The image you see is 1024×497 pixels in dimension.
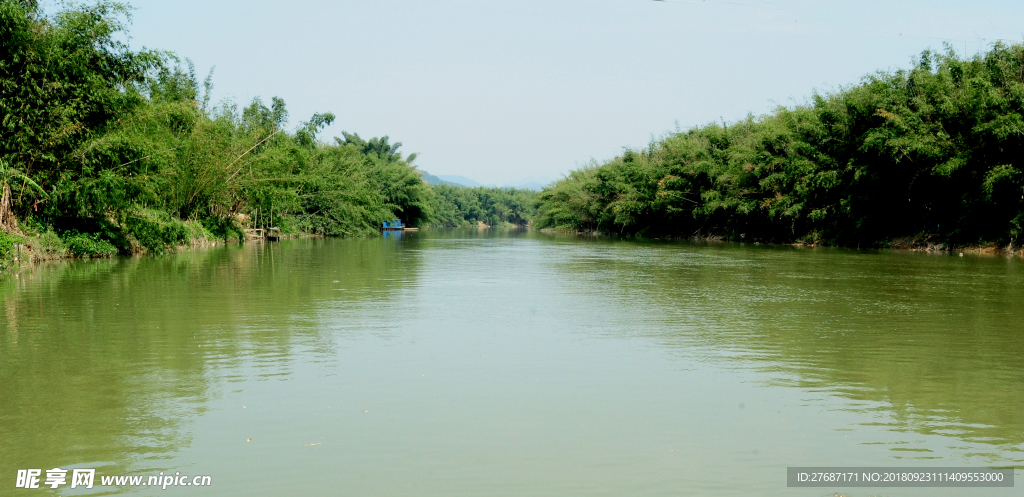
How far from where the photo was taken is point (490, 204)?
5861 inches

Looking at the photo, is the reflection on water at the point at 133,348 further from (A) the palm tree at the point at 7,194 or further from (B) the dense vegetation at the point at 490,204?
(B) the dense vegetation at the point at 490,204

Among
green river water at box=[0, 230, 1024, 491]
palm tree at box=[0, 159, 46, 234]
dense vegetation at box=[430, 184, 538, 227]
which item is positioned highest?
dense vegetation at box=[430, 184, 538, 227]

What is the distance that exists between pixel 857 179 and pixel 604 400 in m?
31.6

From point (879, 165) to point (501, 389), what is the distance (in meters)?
31.3

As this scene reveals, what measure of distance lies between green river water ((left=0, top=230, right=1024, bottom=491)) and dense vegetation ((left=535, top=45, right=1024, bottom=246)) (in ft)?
57.4

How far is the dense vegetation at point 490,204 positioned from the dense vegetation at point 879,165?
281ft

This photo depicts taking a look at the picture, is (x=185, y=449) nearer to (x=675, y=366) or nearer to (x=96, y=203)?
(x=675, y=366)

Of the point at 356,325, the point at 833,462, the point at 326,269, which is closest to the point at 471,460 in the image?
the point at 833,462

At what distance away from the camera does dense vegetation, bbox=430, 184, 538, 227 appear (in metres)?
138

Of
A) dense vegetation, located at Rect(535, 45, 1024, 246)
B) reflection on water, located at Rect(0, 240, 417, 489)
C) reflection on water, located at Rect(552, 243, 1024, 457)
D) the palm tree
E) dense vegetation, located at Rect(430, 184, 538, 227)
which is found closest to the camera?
reflection on water, located at Rect(0, 240, 417, 489)

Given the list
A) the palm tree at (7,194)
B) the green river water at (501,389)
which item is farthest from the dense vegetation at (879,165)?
the palm tree at (7,194)

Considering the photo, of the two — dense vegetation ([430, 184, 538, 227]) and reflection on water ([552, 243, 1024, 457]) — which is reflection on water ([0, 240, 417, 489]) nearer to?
reflection on water ([552, 243, 1024, 457])

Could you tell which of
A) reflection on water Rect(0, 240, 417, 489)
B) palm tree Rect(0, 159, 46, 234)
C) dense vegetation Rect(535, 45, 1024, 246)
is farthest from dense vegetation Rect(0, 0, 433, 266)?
dense vegetation Rect(535, 45, 1024, 246)

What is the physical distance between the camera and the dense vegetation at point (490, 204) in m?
138
